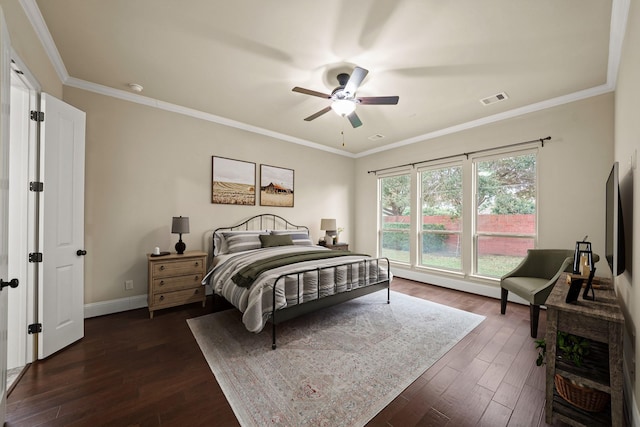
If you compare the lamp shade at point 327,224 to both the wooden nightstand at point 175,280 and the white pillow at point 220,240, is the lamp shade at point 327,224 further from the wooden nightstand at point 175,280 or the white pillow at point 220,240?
the wooden nightstand at point 175,280

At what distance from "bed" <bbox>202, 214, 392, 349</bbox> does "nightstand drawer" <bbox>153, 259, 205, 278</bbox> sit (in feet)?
0.68

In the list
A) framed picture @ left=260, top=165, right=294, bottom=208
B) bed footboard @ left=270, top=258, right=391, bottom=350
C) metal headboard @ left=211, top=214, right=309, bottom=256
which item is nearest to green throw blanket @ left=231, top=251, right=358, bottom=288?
bed footboard @ left=270, top=258, right=391, bottom=350

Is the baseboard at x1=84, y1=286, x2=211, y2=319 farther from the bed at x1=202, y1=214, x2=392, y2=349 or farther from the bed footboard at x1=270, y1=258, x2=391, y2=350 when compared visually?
the bed footboard at x1=270, y1=258, x2=391, y2=350

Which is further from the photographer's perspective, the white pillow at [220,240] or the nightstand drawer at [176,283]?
the white pillow at [220,240]

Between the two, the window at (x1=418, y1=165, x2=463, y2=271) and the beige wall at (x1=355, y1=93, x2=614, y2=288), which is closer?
the beige wall at (x1=355, y1=93, x2=614, y2=288)

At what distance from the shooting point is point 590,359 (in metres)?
1.74

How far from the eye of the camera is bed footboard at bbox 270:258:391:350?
8.46 feet

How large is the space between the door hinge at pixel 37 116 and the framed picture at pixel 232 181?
A: 206 cm

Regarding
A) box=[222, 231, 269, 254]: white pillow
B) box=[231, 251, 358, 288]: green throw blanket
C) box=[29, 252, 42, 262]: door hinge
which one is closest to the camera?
box=[29, 252, 42, 262]: door hinge

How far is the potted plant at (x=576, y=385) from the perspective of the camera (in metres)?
1.57

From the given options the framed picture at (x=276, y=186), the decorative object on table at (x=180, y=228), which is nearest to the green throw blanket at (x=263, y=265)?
the decorative object on table at (x=180, y=228)

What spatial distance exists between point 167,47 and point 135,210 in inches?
85.9

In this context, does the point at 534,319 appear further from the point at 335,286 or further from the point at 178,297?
the point at 178,297

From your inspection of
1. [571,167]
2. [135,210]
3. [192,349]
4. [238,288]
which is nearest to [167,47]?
[135,210]
